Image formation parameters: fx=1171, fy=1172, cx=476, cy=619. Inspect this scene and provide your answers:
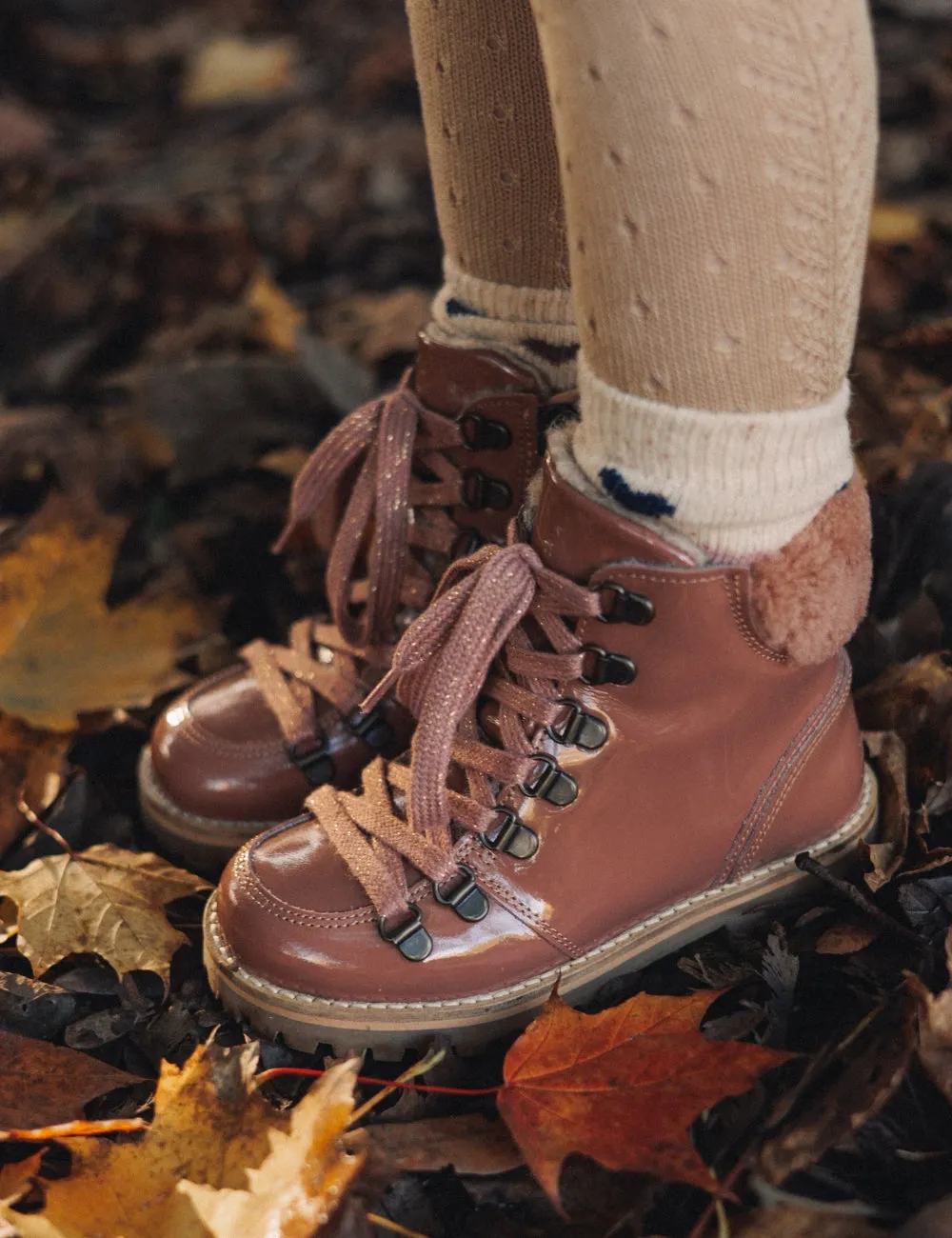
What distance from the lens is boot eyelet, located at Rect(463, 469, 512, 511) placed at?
3.92 feet

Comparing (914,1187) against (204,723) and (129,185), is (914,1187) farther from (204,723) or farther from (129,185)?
(129,185)

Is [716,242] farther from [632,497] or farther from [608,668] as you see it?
[608,668]

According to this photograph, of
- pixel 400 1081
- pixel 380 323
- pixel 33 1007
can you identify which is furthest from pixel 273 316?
pixel 400 1081

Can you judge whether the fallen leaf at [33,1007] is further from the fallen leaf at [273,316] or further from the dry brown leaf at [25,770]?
the fallen leaf at [273,316]

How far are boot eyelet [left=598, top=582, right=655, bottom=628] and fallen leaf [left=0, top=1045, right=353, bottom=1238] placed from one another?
1.39 feet

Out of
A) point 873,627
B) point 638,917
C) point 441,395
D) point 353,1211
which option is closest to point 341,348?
point 441,395

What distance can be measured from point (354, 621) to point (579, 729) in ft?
1.23

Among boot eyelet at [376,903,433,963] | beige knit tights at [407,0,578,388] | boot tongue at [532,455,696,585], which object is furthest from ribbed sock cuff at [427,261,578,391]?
boot eyelet at [376,903,433,963]

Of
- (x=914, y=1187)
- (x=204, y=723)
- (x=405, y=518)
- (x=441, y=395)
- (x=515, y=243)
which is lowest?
(x=914, y=1187)

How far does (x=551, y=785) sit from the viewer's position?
1005 mm

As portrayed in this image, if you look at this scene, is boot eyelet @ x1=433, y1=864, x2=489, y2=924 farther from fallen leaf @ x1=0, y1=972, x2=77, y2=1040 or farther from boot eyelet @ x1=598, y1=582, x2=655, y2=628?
fallen leaf @ x1=0, y1=972, x2=77, y2=1040

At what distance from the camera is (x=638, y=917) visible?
3.53ft

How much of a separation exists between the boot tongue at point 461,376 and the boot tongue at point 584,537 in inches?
7.9

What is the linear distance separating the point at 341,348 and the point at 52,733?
102 cm
